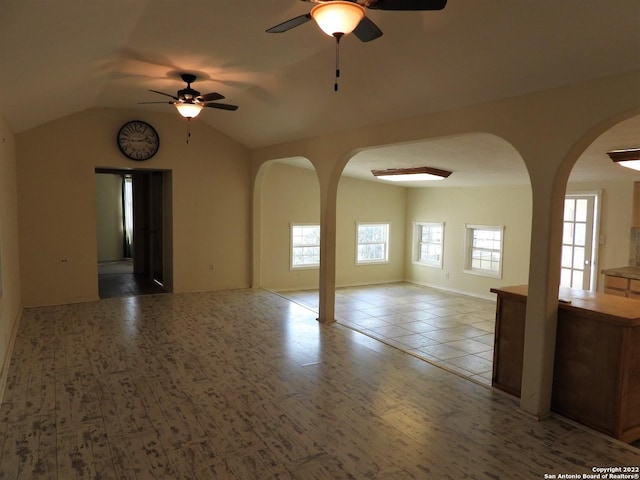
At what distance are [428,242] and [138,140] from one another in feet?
20.2

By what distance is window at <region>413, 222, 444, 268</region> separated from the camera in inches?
371

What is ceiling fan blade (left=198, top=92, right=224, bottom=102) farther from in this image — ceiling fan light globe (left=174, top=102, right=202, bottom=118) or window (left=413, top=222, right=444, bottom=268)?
window (left=413, top=222, right=444, bottom=268)

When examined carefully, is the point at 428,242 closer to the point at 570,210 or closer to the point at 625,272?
the point at 570,210

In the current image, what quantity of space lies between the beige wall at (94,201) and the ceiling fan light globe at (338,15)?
217 inches

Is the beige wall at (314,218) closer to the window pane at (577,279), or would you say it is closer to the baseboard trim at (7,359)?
the window pane at (577,279)

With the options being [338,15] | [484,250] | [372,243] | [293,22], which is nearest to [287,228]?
[372,243]

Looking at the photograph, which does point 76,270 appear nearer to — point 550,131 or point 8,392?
point 8,392

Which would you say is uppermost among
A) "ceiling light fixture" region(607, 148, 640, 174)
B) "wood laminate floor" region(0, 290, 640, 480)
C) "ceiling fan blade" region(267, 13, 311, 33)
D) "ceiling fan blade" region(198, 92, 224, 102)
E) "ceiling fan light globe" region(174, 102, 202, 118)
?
"ceiling fan blade" region(198, 92, 224, 102)

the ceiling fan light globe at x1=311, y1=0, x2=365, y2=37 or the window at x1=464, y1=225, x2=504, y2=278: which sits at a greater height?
the ceiling fan light globe at x1=311, y1=0, x2=365, y2=37

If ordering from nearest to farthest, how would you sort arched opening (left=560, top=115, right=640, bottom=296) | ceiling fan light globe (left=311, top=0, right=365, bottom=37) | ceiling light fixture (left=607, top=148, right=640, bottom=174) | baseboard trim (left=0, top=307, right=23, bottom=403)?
ceiling fan light globe (left=311, top=0, right=365, bottom=37)
baseboard trim (left=0, top=307, right=23, bottom=403)
ceiling light fixture (left=607, top=148, right=640, bottom=174)
arched opening (left=560, top=115, right=640, bottom=296)

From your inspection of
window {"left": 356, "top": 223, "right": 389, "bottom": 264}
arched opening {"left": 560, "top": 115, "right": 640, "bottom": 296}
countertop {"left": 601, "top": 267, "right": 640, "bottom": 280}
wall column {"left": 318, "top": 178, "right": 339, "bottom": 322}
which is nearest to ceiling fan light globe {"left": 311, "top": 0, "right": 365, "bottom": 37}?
wall column {"left": 318, "top": 178, "right": 339, "bottom": 322}

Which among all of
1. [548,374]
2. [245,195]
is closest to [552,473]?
[548,374]

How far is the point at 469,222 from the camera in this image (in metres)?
8.69

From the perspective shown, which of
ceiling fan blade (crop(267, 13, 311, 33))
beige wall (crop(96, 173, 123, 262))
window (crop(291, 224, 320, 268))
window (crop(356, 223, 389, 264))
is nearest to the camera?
ceiling fan blade (crop(267, 13, 311, 33))
